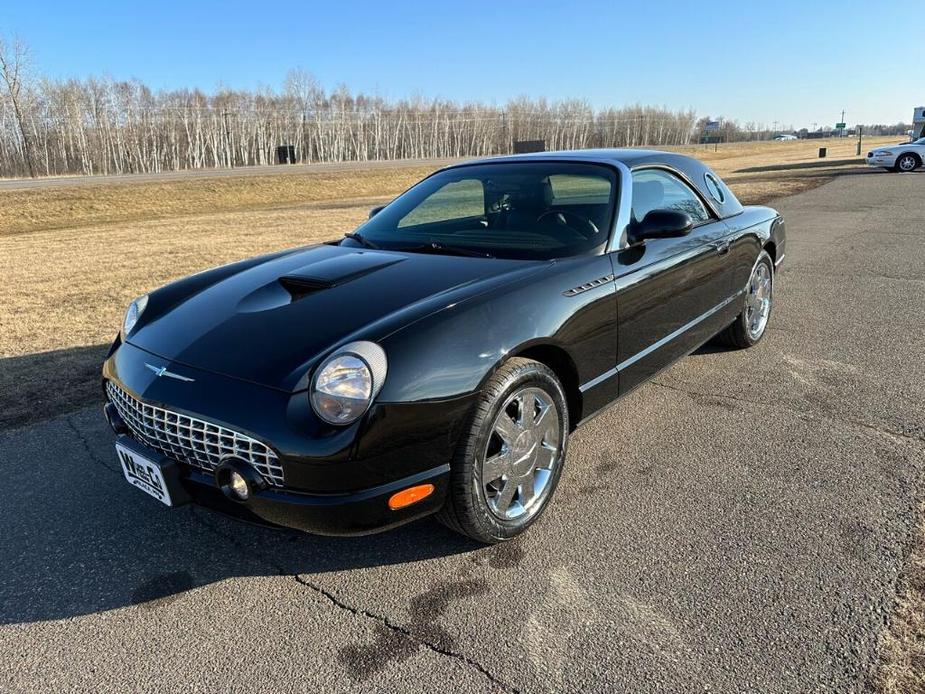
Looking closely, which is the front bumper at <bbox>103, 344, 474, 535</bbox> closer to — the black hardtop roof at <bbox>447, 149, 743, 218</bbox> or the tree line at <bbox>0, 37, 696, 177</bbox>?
the black hardtop roof at <bbox>447, 149, 743, 218</bbox>

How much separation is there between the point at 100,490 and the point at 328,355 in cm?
173

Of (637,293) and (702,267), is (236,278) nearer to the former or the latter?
(637,293)

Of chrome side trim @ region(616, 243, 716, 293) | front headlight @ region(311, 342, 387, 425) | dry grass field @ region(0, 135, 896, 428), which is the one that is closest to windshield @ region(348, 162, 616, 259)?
chrome side trim @ region(616, 243, 716, 293)

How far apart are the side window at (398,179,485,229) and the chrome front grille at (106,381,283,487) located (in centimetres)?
185

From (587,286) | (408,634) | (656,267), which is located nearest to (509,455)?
(408,634)

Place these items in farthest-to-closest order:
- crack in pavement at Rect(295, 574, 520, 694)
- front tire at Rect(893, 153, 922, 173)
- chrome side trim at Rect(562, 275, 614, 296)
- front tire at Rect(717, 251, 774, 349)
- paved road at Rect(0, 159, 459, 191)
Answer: paved road at Rect(0, 159, 459, 191) < front tire at Rect(893, 153, 922, 173) < front tire at Rect(717, 251, 774, 349) < chrome side trim at Rect(562, 275, 614, 296) < crack in pavement at Rect(295, 574, 520, 694)

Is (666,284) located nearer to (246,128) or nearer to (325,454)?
(325,454)

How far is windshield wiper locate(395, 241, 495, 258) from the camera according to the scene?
10.2ft

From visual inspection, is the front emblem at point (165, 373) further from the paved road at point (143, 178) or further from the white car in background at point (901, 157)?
the paved road at point (143, 178)

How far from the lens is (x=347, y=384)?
2.11 m

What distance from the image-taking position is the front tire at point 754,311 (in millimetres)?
4773

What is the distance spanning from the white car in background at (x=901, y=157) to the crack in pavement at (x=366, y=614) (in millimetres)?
29394

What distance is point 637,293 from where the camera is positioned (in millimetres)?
3215

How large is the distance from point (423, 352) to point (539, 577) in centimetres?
99
